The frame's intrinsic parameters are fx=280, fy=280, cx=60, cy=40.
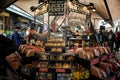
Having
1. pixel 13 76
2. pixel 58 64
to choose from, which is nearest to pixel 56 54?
pixel 58 64

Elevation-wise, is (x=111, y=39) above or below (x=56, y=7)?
below

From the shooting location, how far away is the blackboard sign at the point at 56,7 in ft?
25.9

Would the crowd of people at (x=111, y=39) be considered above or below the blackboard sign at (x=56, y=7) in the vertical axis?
below

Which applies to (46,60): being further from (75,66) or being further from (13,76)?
(13,76)

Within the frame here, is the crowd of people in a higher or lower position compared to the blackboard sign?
lower

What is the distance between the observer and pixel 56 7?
7988 millimetres

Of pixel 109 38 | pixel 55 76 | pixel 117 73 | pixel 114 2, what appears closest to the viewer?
pixel 55 76

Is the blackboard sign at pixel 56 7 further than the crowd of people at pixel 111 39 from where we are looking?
No

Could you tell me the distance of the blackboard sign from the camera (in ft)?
25.9

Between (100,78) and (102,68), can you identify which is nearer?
(100,78)

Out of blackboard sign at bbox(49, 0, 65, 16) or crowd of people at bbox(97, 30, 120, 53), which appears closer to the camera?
blackboard sign at bbox(49, 0, 65, 16)

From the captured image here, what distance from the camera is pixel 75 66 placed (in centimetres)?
579

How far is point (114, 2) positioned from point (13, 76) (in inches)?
518

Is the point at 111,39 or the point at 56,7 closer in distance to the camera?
the point at 56,7
